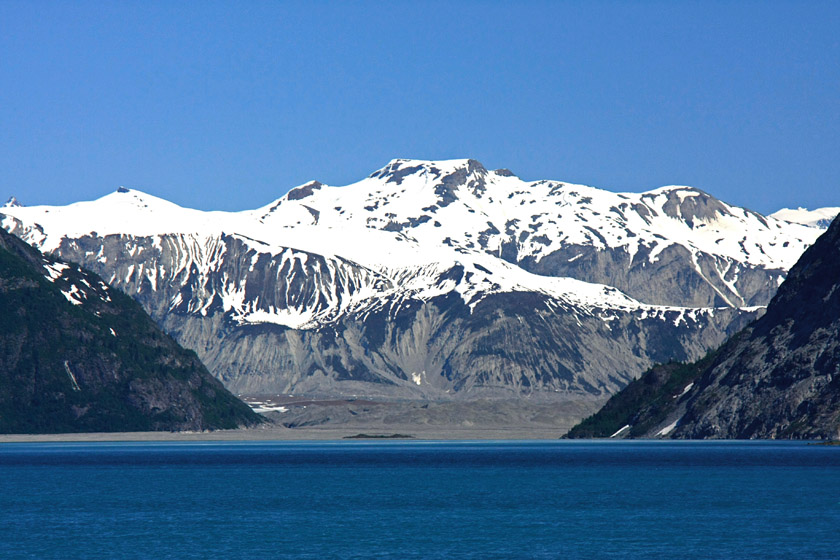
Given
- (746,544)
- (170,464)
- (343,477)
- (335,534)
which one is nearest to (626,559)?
(746,544)

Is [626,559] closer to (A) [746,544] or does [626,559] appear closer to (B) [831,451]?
(A) [746,544]

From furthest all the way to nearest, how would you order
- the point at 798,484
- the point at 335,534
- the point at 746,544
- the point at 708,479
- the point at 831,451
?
the point at 831,451, the point at 708,479, the point at 798,484, the point at 335,534, the point at 746,544

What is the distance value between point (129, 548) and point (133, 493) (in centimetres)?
4571

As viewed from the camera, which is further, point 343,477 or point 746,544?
point 343,477

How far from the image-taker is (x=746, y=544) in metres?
87.5

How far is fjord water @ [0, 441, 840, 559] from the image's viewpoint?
8794 cm

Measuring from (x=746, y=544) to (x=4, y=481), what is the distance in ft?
299

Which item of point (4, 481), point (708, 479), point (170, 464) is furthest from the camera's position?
point (170, 464)

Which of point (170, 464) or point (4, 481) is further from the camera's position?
point (170, 464)

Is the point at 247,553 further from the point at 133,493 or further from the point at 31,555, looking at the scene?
the point at 133,493

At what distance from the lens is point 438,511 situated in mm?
112062

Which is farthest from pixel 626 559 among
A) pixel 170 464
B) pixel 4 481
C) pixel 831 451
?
pixel 170 464

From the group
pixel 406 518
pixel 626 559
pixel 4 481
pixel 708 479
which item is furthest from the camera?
pixel 4 481

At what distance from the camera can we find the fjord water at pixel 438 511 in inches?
3462
